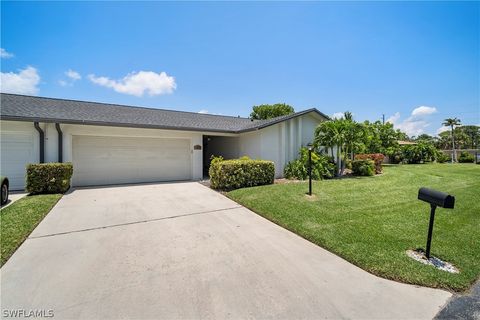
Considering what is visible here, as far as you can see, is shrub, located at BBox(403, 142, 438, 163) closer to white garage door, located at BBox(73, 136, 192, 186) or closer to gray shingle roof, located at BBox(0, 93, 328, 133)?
gray shingle roof, located at BBox(0, 93, 328, 133)

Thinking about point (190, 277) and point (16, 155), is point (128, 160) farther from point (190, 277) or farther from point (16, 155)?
point (190, 277)

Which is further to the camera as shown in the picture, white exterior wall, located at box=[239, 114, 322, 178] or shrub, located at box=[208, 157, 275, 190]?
white exterior wall, located at box=[239, 114, 322, 178]

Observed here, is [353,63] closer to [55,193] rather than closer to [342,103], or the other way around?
[342,103]

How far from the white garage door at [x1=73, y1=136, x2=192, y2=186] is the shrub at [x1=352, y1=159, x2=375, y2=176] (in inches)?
383

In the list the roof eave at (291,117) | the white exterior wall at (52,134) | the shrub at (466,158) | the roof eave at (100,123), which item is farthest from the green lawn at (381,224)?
the shrub at (466,158)

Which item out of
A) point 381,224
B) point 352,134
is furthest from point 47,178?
point 352,134

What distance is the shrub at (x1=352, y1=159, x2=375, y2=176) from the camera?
12133 millimetres

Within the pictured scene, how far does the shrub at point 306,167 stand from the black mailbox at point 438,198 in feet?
23.6

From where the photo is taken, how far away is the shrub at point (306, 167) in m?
11.0

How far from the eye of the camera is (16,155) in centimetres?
826

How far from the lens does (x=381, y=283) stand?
280 cm

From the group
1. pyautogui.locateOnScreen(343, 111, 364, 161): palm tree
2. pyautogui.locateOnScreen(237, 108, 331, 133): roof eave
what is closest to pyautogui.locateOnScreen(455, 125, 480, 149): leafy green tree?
pyautogui.locateOnScreen(343, 111, 364, 161): palm tree

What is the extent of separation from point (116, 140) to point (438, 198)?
11.5 metres

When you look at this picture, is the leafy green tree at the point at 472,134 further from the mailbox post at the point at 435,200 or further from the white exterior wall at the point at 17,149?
the white exterior wall at the point at 17,149
